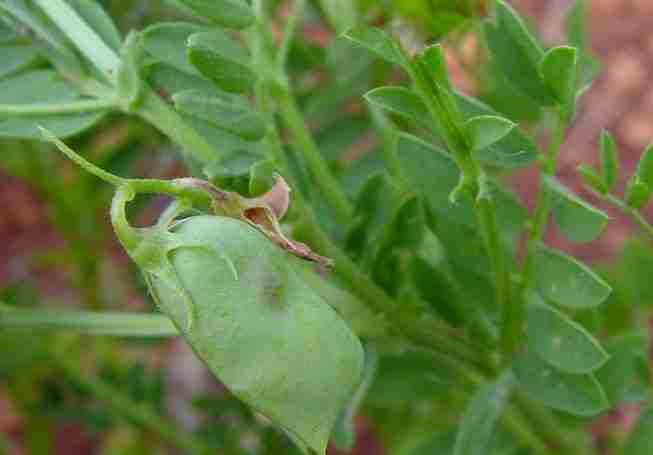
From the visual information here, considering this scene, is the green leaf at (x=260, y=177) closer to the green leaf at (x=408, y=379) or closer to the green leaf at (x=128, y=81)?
the green leaf at (x=128, y=81)

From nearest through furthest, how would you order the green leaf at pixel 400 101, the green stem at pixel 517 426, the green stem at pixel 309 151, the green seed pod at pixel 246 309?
1. the green seed pod at pixel 246 309
2. the green leaf at pixel 400 101
3. the green stem at pixel 309 151
4. the green stem at pixel 517 426

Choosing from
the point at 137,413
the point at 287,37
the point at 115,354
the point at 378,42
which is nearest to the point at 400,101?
the point at 378,42

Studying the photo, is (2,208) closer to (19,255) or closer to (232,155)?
(19,255)

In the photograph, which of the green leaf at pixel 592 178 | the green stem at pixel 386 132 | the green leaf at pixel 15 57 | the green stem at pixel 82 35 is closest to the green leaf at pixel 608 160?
the green leaf at pixel 592 178

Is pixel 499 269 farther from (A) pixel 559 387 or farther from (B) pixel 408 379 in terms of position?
(B) pixel 408 379

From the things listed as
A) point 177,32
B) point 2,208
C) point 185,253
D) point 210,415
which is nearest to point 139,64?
point 177,32

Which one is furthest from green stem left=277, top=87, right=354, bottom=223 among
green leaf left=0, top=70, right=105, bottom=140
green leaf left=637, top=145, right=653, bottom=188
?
green leaf left=637, top=145, right=653, bottom=188
